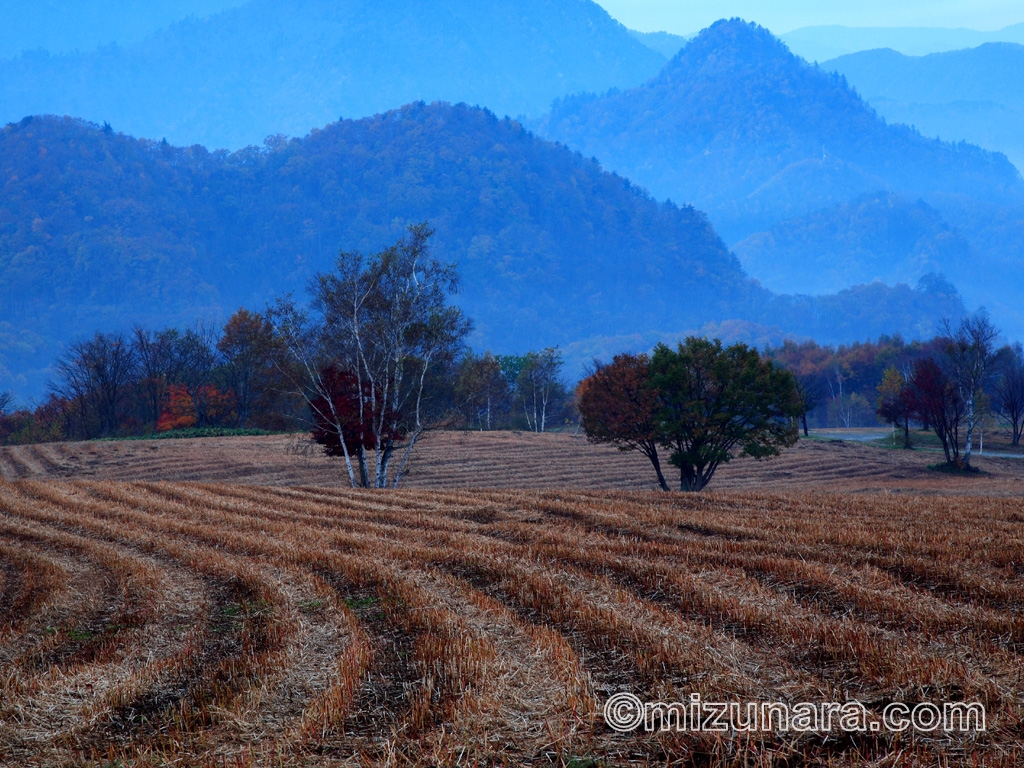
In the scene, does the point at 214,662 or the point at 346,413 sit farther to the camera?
the point at 346,413

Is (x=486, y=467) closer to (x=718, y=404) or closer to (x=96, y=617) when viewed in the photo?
(x=718, y=404)

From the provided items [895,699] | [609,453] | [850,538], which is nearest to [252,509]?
[850,538]

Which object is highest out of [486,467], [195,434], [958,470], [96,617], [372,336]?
[372,336]

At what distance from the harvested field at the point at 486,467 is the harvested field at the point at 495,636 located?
25521mm

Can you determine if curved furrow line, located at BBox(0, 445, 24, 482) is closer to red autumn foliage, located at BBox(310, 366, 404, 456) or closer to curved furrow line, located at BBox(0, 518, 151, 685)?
red autumn foliage, located at BBox(310, 366, 404, 456)

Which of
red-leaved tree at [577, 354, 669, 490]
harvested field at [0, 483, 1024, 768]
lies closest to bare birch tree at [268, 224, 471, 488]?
red-leaved tree at [577, 354, 669, 490]

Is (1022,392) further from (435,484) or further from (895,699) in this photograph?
(895,699)

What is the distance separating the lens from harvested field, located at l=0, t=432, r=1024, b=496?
40312 millimetres

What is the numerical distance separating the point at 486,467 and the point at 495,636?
1571 inches

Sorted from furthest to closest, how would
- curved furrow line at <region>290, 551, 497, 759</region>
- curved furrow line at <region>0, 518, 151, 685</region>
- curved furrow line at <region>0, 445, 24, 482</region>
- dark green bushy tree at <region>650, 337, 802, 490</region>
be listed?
1. curved furrow line at <region>0, 445, 24, 482</region>
2. dark green bushy tree at <region>650, 337, 802, 490</region>
3. curved furrow line at <region>0, 518, 151, 685</region>
4. curved furrow line at <region>290, 551, 497, 759</region>

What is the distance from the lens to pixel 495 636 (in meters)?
7.61

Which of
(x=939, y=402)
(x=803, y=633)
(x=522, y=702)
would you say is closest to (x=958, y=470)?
(x=939, y=402)

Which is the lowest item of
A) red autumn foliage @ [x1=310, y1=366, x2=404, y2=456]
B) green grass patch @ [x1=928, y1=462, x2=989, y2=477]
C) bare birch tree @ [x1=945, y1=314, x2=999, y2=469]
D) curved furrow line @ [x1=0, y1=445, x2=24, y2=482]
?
green grass patch @ [x1=928, y1=462, x2=989, y2=477]

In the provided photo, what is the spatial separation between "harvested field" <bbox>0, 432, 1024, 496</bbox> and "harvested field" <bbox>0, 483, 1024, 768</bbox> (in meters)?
25.5
